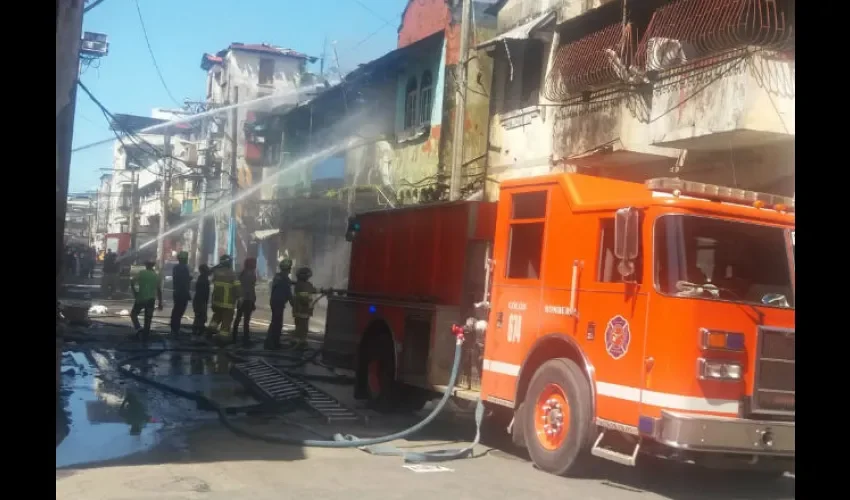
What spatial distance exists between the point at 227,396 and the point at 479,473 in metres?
4.45

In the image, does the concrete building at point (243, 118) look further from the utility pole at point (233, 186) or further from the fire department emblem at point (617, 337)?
the fire department emblem at point (617, 337)

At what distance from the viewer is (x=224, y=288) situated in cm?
1531

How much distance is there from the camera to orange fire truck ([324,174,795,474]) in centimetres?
591

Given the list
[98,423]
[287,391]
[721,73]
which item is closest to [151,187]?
[287,391]

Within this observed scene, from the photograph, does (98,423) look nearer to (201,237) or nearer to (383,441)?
(383,441)

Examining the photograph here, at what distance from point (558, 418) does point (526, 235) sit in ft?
5.54

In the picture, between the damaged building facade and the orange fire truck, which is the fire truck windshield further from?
the damaged building facade

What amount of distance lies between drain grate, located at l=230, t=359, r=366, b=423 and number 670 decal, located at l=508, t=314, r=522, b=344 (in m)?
2.33

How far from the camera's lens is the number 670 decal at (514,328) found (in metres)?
7.48

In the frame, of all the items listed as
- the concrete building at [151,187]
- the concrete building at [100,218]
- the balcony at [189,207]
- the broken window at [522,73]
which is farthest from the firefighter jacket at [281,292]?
the concrete building at [100,218]

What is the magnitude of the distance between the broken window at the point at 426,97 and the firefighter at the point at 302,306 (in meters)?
6.65

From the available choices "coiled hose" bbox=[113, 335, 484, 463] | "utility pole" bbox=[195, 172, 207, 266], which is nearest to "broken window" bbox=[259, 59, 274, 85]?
"utility pole" bbox=[195, 172, 207, 266]

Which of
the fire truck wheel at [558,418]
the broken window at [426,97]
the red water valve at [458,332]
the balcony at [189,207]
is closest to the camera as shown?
the fire truck wheel at [558,418]

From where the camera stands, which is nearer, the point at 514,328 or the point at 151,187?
the point at 514,328
